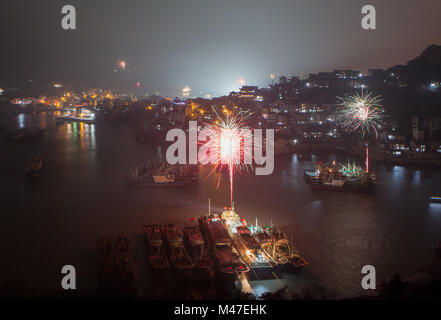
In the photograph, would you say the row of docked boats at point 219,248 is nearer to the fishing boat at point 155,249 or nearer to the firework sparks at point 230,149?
the fishing boat at point 155,249

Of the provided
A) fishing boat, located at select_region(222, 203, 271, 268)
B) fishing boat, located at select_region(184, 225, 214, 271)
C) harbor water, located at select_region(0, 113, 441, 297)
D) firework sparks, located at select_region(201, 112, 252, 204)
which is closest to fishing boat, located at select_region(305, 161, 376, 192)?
harbor water, located at select_region(0, 113, 441, 297)

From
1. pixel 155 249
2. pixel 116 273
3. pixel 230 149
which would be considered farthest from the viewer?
pixel 230 149

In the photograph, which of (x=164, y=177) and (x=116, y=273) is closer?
(x=116, y=273)

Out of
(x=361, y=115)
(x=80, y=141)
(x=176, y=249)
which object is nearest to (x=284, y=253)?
(x=176, y=249)

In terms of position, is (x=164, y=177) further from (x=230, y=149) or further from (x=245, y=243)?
(x=230, y=149)

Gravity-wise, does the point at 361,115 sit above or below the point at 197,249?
above
